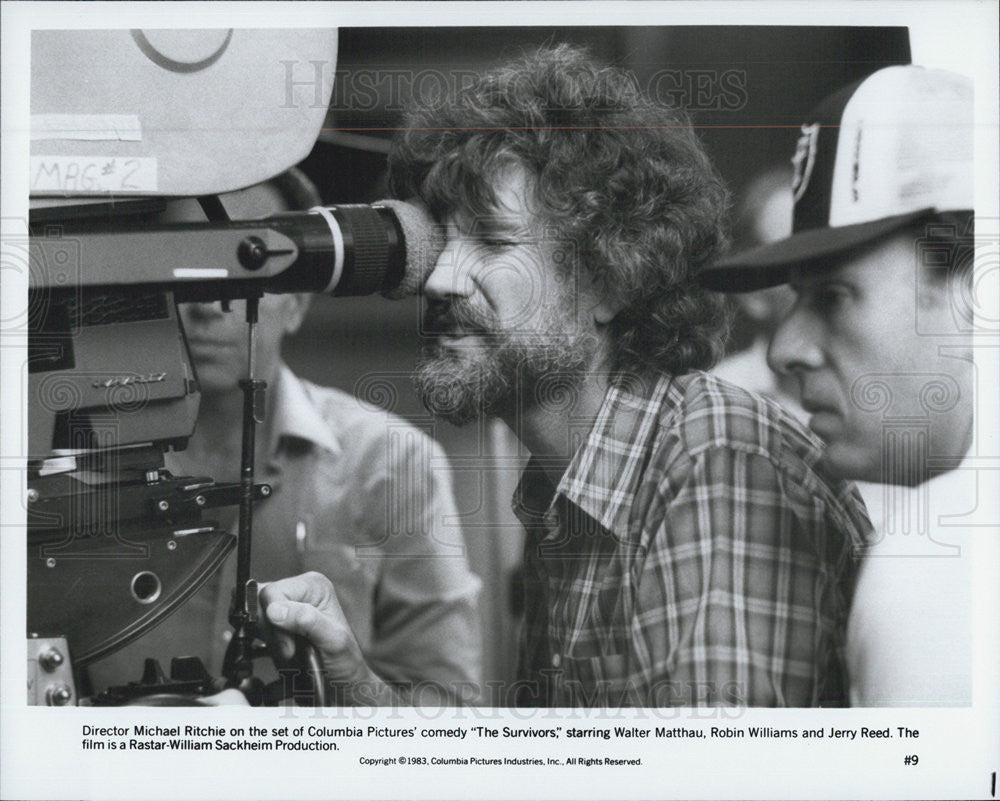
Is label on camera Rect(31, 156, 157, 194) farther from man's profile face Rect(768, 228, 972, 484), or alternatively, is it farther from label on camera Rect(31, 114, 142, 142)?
man's profile face Rect(768, 228, 972, 484)

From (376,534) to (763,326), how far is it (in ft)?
3.24

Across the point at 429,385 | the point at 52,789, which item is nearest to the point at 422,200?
the point at 429,385

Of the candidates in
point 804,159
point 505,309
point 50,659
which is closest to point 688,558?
point 505,309

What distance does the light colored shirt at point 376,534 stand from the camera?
2.13 m

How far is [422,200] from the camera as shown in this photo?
2.11 meters

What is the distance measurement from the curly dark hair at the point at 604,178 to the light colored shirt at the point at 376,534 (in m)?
0.50

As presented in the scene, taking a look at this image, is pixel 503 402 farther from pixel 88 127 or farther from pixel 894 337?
pixel 88 127

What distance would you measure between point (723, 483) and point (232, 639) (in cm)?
114

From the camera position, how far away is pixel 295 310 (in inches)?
82.7

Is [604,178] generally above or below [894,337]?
above

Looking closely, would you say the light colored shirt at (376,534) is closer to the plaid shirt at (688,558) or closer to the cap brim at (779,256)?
the plaid shirt at (688,558)

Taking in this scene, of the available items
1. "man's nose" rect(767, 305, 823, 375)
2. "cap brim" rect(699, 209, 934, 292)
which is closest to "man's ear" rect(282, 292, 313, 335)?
"cap brim" rect(699, 209, 934, 292)

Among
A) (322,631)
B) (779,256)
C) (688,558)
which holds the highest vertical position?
(779,256)

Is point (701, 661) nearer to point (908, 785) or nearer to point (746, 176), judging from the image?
point (908, 785)
